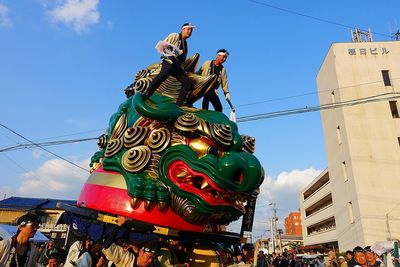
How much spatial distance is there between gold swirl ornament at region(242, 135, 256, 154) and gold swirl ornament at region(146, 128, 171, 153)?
175 cm

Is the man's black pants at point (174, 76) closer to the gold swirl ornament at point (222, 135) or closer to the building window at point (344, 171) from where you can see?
the gold swirl ornament at point (222, 135)

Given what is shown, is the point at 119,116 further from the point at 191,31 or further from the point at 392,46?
the point at 392,46

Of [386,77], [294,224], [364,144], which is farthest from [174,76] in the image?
[294,224]

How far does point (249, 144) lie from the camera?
7848 mm

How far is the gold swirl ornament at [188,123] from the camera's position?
6.90m

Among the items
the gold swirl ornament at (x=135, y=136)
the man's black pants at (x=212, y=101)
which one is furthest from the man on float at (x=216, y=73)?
the gold swirl ornament at (x=135, y=136)

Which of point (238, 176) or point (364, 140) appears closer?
point (238, 176)

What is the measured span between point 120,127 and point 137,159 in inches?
54.8

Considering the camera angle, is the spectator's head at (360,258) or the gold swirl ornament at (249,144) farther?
the gold swirl ornament at (249,144)

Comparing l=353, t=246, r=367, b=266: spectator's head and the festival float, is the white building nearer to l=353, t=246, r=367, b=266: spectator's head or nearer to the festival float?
l=353, t=246, r=367, b=266: spectator's head

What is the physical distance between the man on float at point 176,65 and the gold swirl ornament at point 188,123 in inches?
34.0

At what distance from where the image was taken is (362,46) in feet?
96.1

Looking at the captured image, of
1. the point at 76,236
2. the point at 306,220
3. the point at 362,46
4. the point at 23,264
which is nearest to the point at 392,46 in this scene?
the point at 362,46

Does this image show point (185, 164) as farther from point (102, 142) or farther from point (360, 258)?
point (360, 258)
